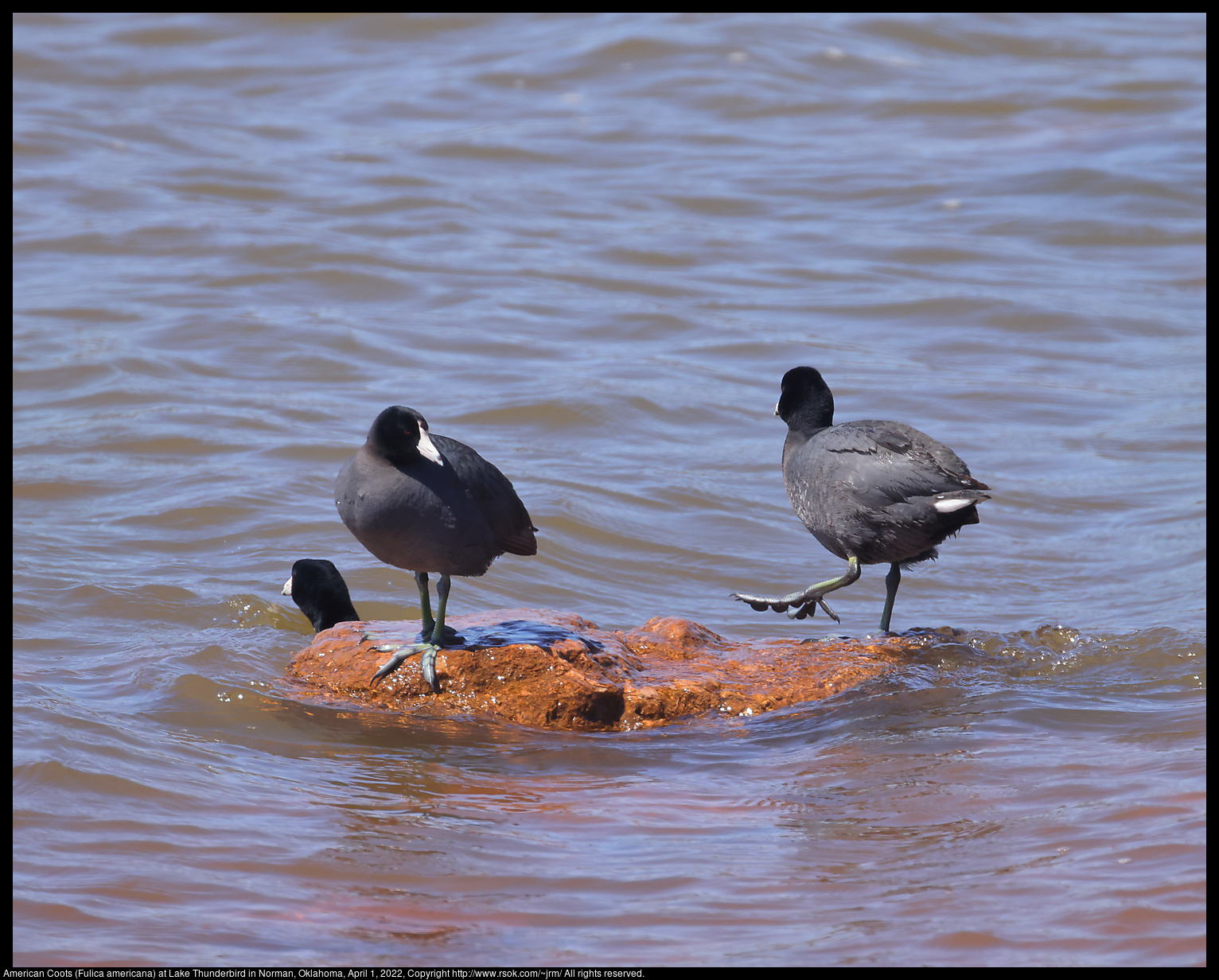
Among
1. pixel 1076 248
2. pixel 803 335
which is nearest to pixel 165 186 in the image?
pixel 803 335

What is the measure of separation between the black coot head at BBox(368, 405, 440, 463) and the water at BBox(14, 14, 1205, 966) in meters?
1.07

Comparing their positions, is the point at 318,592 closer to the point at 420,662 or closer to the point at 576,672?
the point at 420,662

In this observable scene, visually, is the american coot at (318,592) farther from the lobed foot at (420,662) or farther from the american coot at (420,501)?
the american coot at (420,501)

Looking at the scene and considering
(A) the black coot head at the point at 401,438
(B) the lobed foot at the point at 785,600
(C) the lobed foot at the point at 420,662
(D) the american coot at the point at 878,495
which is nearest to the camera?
(A) the black coot head at the point at 401,438

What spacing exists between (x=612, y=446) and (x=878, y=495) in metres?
4.10

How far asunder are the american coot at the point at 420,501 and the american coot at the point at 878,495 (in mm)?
1360

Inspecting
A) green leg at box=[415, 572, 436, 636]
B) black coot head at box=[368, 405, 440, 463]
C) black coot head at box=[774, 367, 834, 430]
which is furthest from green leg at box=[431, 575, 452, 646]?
black coot head at box=[774, 367, 834, 430]

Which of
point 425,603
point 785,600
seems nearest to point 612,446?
point 785,600

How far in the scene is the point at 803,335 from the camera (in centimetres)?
1123

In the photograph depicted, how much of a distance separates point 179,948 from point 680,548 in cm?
478

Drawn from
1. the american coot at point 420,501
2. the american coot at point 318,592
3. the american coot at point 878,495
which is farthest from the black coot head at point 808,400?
the american coot at point 318,592

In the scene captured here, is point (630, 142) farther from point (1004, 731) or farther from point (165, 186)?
point (1004, 731)

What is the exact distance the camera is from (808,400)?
626 cm

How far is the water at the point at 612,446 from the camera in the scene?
4133 millimetres
